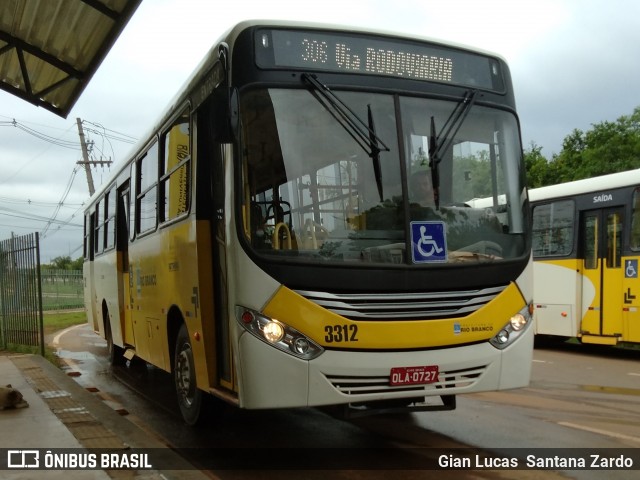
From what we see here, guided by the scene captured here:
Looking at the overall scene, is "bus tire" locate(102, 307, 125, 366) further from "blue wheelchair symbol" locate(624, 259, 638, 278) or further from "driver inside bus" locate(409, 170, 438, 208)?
"blue wheelchair symbol" locate(624, 259, 638, 278)

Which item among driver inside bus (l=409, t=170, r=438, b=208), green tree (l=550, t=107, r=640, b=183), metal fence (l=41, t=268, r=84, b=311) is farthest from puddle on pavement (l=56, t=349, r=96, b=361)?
green tree (l=550, t=107, r=640, b=183)

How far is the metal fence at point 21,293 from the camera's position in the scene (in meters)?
12.2

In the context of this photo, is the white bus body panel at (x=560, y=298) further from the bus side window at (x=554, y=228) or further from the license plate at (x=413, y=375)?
the license plate at (x=413, y=375)

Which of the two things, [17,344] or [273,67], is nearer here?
[273,67]

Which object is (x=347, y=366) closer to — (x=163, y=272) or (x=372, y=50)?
(x=372, y=50)

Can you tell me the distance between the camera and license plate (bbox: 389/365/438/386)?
5.05 m

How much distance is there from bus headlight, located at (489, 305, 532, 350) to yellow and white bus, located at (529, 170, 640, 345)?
23.6ft

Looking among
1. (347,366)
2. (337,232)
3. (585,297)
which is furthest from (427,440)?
(585,297)

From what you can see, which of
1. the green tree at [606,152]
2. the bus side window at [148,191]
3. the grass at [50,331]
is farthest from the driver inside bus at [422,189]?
the green tree at [606,152]

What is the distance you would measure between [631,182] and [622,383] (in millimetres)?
4146

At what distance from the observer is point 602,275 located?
12.7 m

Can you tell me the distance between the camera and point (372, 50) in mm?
5609

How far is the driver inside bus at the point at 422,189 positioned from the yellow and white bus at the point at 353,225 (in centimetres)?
3

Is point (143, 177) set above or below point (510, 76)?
below
